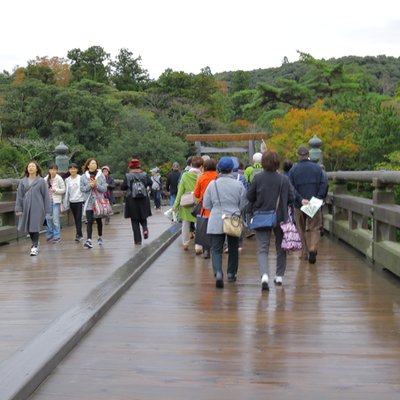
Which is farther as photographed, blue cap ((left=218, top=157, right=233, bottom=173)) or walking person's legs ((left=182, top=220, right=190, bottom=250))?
walking person's legs ((left=182, top=220, right=190, bottom=250))

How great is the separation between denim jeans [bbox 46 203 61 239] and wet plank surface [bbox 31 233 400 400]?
5.66 m

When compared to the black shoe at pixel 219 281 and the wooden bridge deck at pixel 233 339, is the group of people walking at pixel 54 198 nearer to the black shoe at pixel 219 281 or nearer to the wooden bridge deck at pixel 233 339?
the wooden bridge deck at pixel 233 339

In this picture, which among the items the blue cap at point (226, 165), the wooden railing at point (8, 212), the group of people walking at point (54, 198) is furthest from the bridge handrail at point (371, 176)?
the wooden railing at point (8, 212)

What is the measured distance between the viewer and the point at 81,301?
22.9 ft

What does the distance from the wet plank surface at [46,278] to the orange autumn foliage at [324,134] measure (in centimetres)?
2310

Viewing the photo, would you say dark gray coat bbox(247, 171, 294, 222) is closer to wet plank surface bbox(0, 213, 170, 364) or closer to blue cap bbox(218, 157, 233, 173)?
blue cap bbox(218, 157, 233, 173)

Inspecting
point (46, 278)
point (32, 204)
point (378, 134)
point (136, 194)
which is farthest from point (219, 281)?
point (378, 134)

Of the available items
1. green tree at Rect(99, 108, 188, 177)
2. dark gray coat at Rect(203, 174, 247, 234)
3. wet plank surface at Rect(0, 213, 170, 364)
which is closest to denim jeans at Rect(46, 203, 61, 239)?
wet plank surface at Rect(0, 213, 170, 364)

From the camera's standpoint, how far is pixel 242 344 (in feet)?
18.5

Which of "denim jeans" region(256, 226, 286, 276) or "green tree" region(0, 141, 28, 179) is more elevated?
"green tree" region(0, 141, 28, 179)

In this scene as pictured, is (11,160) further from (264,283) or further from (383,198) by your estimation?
(264,283)

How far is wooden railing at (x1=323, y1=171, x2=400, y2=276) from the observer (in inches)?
349

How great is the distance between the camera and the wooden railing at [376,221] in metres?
8.88

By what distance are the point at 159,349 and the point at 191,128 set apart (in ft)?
170
